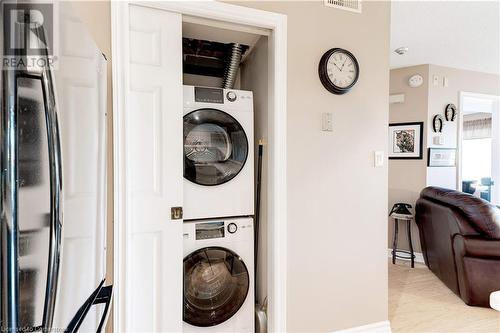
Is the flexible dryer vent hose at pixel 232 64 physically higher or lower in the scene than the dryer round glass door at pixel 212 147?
higher

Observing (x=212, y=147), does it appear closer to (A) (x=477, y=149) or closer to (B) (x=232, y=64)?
(B) (x=232, y=64)

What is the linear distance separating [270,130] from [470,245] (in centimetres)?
218

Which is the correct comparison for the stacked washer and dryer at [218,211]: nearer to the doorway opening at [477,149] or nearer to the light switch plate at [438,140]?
the light switch plate at [438,140]

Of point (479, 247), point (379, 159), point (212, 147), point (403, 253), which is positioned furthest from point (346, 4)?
point (403, 253)

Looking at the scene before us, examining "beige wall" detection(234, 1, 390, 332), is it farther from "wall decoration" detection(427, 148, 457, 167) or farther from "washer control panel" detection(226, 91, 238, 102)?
"wall decoration" detection(427, 148, 457, 167)

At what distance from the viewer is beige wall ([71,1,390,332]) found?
185 centimetres

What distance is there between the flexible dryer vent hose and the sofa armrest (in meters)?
2.54

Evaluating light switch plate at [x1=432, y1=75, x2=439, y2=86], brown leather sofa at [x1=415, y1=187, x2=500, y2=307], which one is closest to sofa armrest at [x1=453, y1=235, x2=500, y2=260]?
brown leather sofa at [x1=415, y1=187, x2=500, y2=307]

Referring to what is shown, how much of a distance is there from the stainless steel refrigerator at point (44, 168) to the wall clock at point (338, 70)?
4.68ft

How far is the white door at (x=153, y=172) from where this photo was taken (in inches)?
61.0

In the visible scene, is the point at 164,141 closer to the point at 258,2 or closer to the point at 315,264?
the point at 258,2

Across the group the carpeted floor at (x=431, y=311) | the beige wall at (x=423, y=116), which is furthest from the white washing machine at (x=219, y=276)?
the beige wall at (x=423, y=116)

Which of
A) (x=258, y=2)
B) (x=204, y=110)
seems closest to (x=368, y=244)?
(x=204, y=110)

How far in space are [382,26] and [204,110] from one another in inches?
56.8
